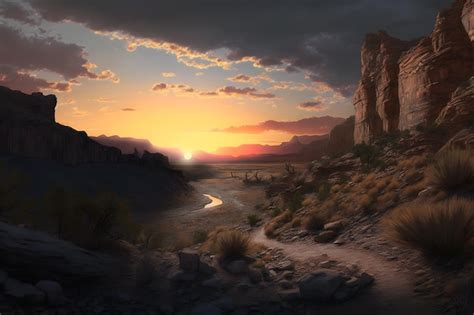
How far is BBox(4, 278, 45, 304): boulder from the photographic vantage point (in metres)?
7.34

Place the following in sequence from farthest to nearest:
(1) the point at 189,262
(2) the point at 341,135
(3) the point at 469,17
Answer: (2) the point at 341,135 < (3) the point at 469,17 < (1) the point at 189,262

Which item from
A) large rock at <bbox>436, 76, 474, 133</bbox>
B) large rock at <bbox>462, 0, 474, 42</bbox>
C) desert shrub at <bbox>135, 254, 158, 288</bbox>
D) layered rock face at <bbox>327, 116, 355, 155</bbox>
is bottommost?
desert shrub at <bbox>135, 254, 158, 288</bbox>

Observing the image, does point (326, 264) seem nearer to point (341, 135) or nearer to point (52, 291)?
point (52, 291)

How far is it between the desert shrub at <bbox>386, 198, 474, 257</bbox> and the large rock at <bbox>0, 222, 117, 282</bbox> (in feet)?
23.9

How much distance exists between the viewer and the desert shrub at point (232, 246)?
1128 centimetres

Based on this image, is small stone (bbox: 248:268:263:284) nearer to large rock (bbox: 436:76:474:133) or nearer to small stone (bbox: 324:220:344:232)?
small stone (bbox: 324:220:344:232)

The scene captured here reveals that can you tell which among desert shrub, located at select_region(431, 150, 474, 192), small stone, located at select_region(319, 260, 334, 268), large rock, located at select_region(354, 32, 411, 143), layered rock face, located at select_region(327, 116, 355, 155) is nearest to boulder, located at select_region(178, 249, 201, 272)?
small stone, located at select_region(319, 260, 334, 268)

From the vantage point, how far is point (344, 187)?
69.1ft

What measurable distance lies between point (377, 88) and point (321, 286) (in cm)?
4591

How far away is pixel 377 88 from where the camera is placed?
4866cm

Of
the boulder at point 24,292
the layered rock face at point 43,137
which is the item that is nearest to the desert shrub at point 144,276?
the boulder at point 24,292

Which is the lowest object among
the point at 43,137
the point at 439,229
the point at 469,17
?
the point at 439,229

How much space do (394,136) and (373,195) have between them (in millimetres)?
20964

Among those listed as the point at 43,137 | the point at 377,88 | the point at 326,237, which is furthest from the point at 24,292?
the point at 43,137
